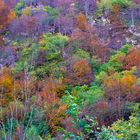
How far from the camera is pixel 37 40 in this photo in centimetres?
3183

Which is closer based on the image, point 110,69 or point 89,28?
point 110,69

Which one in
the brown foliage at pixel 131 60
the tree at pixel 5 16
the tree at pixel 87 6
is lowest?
the brown foliage at pixel 131 60

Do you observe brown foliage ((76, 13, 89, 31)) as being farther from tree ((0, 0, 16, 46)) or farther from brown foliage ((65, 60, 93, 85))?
tree ((0, 0, 16, 46))

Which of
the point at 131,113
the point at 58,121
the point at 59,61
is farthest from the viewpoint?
the point at 59,61

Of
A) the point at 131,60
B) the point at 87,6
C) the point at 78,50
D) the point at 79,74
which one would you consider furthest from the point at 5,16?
the point at 131,60

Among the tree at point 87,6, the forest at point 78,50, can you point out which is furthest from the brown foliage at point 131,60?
the tree at point 87,6

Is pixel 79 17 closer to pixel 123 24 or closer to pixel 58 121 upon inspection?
Answer: pixel 123 24

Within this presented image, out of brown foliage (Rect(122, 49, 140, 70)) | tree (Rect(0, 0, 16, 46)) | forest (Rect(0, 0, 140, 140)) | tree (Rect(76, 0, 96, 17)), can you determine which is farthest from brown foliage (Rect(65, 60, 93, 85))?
tree (Rect(0, 0, 16, 46))

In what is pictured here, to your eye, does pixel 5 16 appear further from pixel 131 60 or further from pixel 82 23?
Result: pixel 131 60

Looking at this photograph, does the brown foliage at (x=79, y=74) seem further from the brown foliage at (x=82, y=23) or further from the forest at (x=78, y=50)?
the brown foliage at (x=82, y=23)

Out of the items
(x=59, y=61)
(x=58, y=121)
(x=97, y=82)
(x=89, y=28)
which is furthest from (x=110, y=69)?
(x=58, y=121)

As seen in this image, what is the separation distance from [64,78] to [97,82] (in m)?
2.40

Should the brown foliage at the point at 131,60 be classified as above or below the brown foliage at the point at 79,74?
above

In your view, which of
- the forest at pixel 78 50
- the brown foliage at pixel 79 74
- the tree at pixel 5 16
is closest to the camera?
the forest at pixel 78 50
